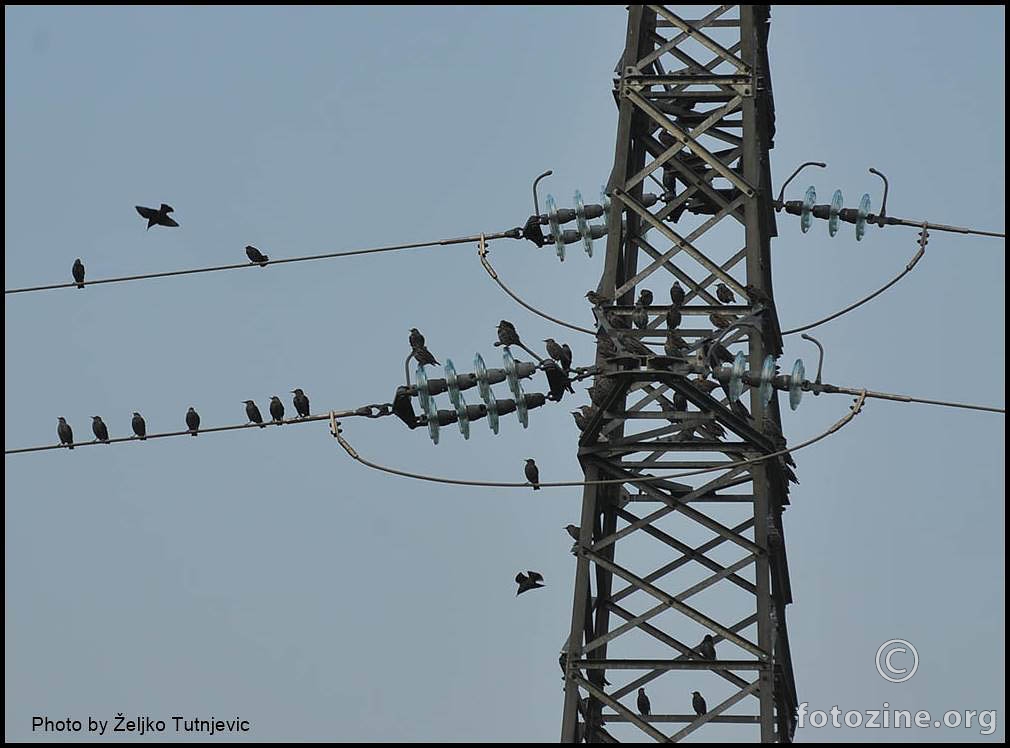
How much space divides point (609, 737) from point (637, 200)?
494 cm

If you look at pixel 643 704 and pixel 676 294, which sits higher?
pixel 676 294

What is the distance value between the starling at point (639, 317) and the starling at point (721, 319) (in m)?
0.58

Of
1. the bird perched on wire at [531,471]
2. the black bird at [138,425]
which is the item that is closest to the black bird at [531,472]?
the bird perched on wire at [531,471]

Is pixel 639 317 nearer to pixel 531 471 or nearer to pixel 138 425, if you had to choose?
pixel 531 471

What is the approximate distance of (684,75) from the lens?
24.7m

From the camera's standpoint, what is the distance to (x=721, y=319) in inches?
927

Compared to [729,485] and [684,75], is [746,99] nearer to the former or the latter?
[684,75]

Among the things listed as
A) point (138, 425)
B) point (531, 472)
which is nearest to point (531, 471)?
point (531, 472)

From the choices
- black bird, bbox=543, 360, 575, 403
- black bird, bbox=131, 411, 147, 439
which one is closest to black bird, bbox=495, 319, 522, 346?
black bird, bbox=543, 360, 575, 403

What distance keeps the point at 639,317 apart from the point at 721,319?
74 cm

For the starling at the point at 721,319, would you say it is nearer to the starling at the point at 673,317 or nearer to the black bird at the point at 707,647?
the starling at the point at 673,317

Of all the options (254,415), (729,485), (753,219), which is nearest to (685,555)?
(729,485)

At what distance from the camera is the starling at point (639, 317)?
76.6ft

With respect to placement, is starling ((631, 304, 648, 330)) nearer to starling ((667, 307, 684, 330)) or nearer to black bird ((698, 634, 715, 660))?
starling ((667, 307, 684, 330))
